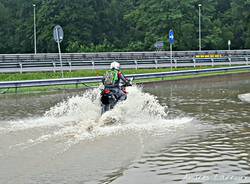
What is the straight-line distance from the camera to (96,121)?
41.3ft

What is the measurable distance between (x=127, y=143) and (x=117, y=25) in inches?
3106

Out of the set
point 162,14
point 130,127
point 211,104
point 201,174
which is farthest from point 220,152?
point 162,14

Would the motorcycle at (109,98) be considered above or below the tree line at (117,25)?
below

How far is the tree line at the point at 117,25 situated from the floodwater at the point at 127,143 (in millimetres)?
59202

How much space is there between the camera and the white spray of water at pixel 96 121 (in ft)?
36.3

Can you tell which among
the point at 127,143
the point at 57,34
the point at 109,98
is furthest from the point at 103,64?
the point at 127,143

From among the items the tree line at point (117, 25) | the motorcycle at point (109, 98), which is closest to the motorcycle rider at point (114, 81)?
the motorcycle at point (109, 98)

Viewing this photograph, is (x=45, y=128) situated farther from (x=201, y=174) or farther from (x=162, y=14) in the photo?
(x=162, y=14)

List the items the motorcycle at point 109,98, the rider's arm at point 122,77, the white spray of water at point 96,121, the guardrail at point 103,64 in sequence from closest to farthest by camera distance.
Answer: the white spray of water at point 96,121 < the motorcycle at point 109,98 < the rider's arm at point 122,77 < the guardrail at point 103,64

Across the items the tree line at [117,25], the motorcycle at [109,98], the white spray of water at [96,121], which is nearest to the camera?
the white spray of water at [96,121]

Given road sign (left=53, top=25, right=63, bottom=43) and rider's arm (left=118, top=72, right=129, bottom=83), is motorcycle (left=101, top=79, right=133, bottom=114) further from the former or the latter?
road sign (left=53, top=25, right=63, bottom=43)

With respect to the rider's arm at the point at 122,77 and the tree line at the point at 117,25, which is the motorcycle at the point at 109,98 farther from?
the tree line at the point at 117,25

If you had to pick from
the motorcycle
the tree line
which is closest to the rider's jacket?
the motorcycle

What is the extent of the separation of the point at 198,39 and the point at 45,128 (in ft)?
231
